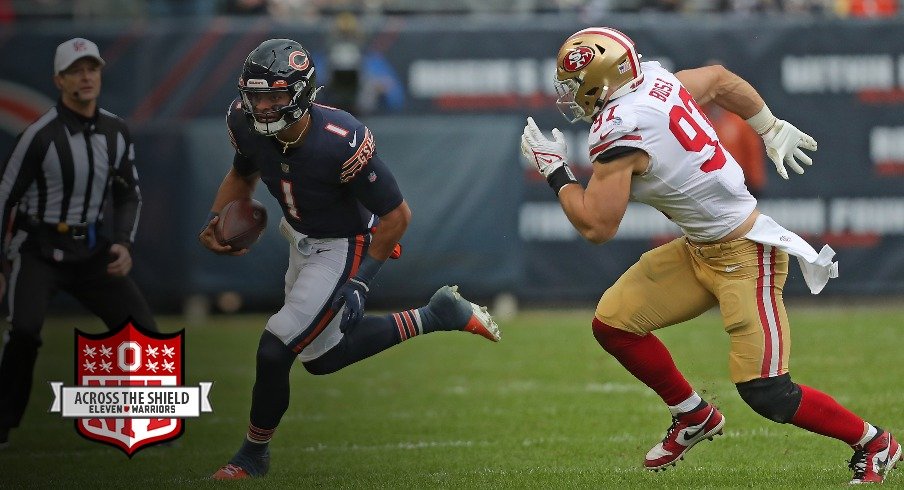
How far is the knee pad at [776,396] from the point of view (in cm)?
509

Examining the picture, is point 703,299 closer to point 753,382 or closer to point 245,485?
point 753,382

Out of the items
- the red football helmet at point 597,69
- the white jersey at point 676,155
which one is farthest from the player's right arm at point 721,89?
the red football helmet at point 597,69

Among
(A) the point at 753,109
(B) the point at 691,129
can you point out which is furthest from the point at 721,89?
(B) the point at 691,129

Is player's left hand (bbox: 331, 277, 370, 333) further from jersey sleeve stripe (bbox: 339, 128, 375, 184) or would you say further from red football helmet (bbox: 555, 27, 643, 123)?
red football helmet (bbox: 555, 27, 643, 123)

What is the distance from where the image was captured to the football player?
5.49 metres

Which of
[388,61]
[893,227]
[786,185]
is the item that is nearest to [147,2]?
[388,61]

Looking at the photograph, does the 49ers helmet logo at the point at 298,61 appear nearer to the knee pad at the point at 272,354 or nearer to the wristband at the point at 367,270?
the wristband at the point at 367,270

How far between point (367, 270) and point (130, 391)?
152 centimetres

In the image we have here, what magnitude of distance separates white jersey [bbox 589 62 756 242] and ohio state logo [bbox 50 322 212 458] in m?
2.46

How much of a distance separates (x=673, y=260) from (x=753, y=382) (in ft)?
1.94

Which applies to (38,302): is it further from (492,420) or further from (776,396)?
(776,396)

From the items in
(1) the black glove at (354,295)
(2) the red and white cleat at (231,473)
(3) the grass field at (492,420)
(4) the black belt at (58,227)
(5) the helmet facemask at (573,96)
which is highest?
(5) the helmet facemask at (573,96)

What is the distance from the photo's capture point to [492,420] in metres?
7.24

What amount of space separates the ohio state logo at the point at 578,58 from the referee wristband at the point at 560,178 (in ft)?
1.19
